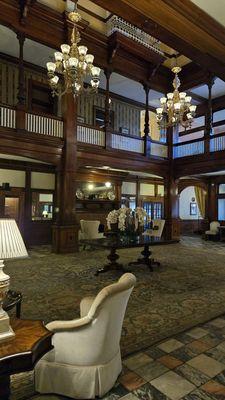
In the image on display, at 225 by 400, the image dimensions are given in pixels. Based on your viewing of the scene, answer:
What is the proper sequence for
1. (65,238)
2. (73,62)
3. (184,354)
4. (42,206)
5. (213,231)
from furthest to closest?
(213,231)
(42,206)
(65,238)
(73,62)
(184,354)

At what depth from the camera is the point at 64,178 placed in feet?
25.6

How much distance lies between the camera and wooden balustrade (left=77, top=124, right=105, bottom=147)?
8.25 meters

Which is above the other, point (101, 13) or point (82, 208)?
point (101, 13)

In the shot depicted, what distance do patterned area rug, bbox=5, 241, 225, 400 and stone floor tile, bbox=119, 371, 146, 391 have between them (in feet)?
1.12

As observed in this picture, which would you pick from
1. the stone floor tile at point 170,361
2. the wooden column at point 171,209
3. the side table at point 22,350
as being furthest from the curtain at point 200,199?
the side table at point 22,350

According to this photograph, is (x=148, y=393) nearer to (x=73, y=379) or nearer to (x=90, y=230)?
(x=73, y=379)

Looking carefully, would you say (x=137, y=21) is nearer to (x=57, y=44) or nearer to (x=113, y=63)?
(x=57, y=44)

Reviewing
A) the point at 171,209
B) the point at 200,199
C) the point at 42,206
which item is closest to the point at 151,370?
the point at 42,206

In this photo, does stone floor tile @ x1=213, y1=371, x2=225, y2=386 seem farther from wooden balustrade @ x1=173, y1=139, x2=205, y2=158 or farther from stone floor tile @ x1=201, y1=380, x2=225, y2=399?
wooden balustrade @ x1=173, y1=139, x2=205, y2=158

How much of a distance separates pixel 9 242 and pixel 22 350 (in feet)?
1.95

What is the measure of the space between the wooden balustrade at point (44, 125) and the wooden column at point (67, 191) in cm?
20

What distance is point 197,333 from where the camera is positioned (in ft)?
9.79

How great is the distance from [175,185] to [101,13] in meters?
6.49

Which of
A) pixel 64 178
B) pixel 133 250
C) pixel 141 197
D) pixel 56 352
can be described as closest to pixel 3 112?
pixel 64 178
